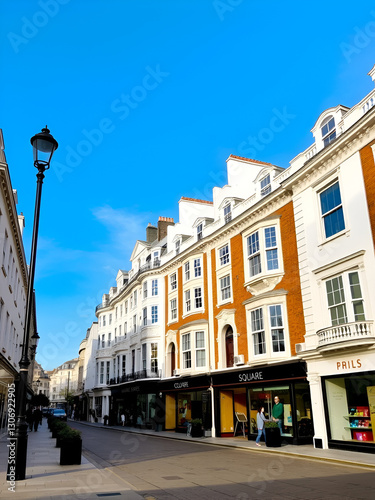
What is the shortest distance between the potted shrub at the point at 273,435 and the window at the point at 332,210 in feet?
26.5

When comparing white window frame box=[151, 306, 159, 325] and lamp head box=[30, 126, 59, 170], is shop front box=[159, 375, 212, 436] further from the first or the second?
lamp head box=[30, 126, 59, 170]

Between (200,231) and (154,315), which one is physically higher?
(200,231)

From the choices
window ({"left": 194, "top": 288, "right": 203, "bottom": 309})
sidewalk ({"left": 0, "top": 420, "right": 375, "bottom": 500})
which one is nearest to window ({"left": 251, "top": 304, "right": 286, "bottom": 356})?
sidewalk ({"left": 0, "top": 420, "right": 375, "bottom": 500})

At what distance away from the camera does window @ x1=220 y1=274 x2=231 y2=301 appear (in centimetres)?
2470

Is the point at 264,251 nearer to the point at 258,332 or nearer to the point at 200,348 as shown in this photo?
the point at 258,332

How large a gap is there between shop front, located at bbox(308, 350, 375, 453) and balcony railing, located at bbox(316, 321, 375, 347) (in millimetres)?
600

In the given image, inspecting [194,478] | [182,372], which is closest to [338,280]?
[194,478]

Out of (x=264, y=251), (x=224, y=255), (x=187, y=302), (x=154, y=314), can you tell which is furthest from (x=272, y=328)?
(x=154, y=314)

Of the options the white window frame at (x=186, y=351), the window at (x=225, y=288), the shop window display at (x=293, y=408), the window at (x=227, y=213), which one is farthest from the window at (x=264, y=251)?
the white window frame at (x=186, y=351)

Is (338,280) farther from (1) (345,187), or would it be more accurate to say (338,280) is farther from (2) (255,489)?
(2) (255,489)

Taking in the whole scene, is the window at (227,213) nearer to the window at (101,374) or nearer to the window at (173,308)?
the window at (173,308)

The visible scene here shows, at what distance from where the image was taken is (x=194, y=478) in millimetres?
10422

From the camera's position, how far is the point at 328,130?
18188 mm

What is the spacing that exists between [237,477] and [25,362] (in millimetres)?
5901
